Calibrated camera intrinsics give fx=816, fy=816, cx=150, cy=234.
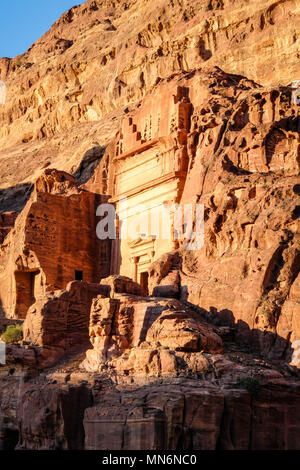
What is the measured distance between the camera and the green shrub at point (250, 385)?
1812 centimetres

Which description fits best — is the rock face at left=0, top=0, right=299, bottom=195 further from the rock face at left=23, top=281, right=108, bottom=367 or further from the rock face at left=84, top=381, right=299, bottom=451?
the rock face at left=84, top=381, right=299, bottom=451

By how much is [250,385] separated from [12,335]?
954 centimetres

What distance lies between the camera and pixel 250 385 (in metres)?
18.2

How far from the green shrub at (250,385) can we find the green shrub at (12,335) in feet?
29.3

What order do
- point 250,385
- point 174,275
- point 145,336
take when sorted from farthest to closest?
point 174,275 → point 145,336 → point 250,385

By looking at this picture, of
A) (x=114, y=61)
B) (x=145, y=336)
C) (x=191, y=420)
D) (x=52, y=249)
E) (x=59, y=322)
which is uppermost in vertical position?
(x=114, y=61)

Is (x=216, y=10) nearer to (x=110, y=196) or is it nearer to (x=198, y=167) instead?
(x=110, y=196)

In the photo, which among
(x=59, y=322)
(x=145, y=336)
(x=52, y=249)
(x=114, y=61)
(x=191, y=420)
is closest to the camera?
(x=191, y=420)

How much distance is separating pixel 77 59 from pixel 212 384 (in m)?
42.3

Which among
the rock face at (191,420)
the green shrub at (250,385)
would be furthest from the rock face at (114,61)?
the rock face at (191,420)

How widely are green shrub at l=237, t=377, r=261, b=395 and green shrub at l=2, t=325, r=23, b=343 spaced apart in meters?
8.94

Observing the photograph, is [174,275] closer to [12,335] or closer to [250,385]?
[12,335]

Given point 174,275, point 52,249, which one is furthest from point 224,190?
point 52,249

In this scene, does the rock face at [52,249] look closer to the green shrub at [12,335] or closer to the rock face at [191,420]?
the green shrub at [12,335]
